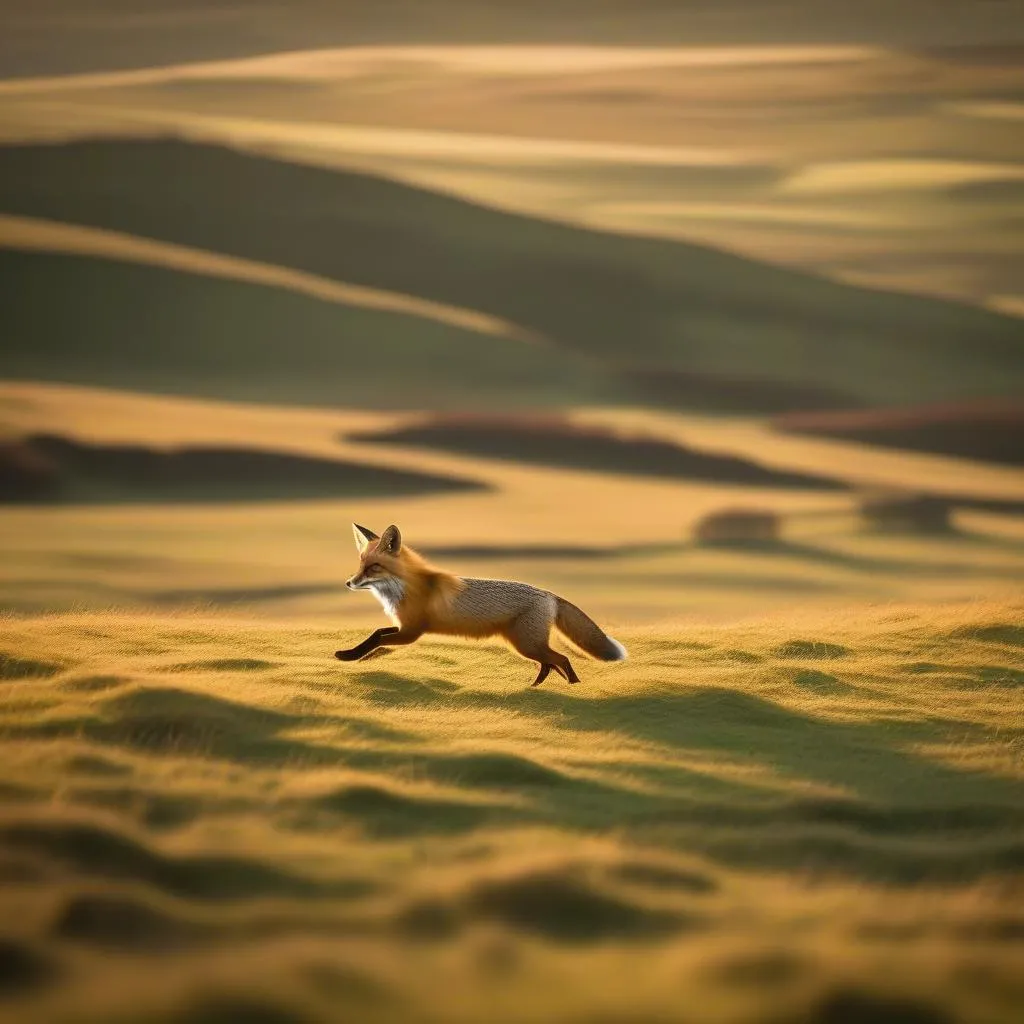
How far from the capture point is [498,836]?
15.5m

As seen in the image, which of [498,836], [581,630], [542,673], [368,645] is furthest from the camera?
[542,673]

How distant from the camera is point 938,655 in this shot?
26000 millimetres

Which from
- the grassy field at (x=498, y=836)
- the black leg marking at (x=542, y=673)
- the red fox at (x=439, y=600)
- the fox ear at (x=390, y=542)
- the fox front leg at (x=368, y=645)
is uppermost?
the fox ear at (x=390, y=542)

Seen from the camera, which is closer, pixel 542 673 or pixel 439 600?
pixel 439 600

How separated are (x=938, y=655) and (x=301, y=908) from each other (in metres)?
15.4

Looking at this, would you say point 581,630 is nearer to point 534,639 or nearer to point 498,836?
point 534,639

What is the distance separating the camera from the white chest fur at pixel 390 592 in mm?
19734

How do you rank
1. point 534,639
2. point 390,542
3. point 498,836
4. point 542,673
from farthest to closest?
point 542,673 → point 534,639 → point 390,542 → point 498,836

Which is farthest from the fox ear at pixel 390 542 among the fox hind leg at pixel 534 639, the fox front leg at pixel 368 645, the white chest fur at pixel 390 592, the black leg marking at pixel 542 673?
the black leg marking at pixel 542 673

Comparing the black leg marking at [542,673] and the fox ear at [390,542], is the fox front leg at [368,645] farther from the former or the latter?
the black leg marking at [542,673]

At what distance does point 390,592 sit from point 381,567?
342 millimetres

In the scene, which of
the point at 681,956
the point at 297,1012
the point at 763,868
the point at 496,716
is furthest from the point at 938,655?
the point at 297,1012

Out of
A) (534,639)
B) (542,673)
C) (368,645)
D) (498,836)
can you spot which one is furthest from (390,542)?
(498,836)

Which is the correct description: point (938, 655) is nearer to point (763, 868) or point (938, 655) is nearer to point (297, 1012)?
point (763, 868)
